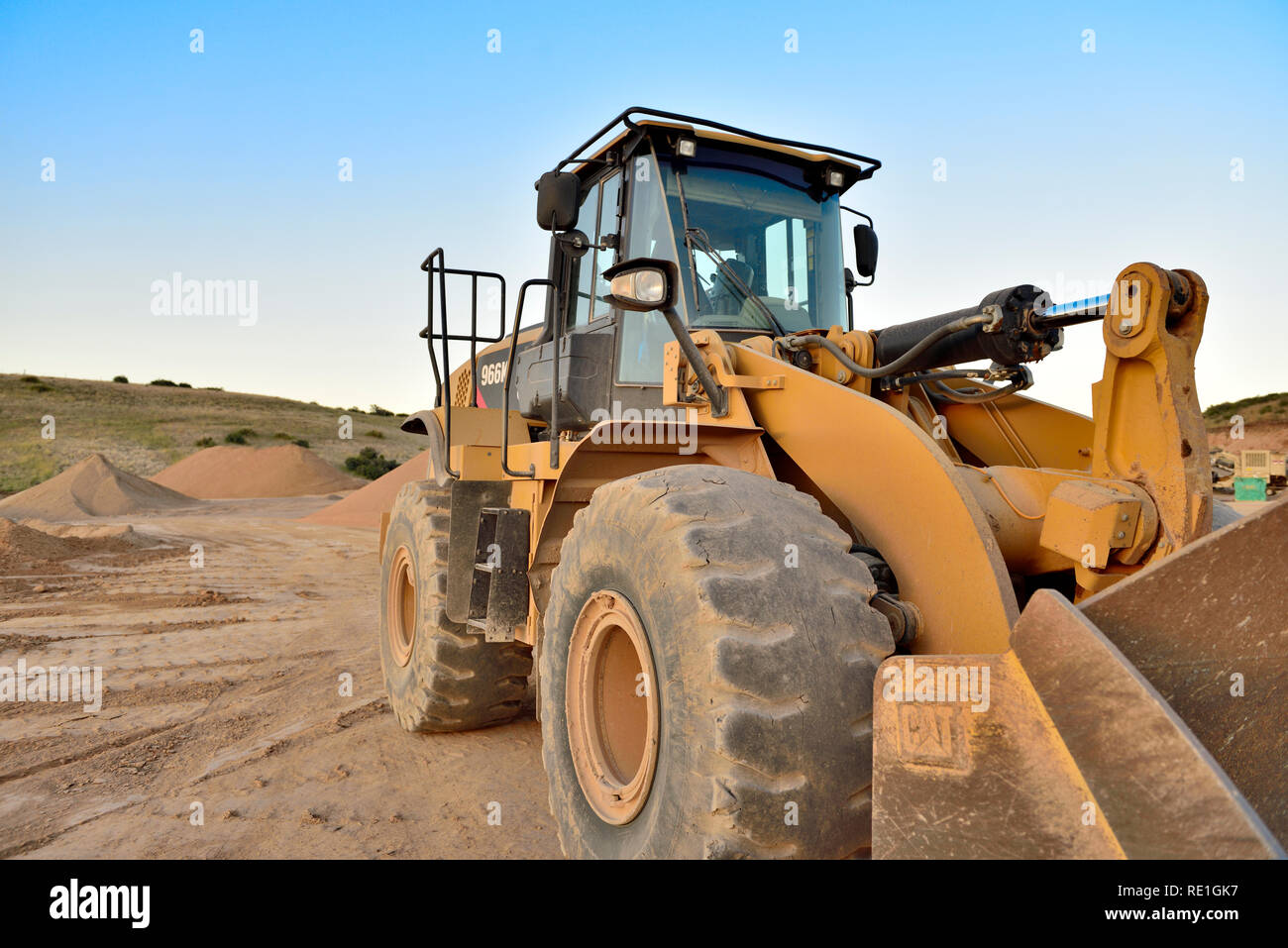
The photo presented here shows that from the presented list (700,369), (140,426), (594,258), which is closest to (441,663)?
(594,258)

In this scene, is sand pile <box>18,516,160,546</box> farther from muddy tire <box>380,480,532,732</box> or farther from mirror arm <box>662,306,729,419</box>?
mirror arm <box>662,306,729,419</box>

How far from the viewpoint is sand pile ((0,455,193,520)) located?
1991 cm

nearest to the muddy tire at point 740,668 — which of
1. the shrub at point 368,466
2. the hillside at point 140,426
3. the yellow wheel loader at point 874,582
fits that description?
the yellow wheel loader at point 874,582

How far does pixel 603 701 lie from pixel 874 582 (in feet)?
3.97

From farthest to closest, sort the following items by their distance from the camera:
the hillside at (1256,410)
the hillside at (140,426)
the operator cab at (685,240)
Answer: the hillside at (1256,410) < the hillside at (140,426) < the operator cab at (685,240)

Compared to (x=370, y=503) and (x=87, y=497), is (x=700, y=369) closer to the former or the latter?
(x=370, y=503)

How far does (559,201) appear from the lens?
4.02m

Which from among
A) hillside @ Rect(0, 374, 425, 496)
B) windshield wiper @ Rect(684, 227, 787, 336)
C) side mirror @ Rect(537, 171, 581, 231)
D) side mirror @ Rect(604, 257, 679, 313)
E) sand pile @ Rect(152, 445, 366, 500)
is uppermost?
hillside @ Rect(0, 374, 425, 496)

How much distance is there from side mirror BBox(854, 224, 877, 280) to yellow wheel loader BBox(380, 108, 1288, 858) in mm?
970

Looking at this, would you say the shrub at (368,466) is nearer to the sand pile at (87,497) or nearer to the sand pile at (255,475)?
the sand pile at (255,475)

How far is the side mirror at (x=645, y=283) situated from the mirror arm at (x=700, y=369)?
6 centimetres

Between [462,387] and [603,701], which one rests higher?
[462,387]

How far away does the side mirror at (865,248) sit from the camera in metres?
5.34

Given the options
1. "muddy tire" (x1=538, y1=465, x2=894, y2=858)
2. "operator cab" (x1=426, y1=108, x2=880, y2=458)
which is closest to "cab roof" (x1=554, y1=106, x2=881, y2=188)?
"operator cab" (x1=426, y1=108, x2=880, y2=458)
